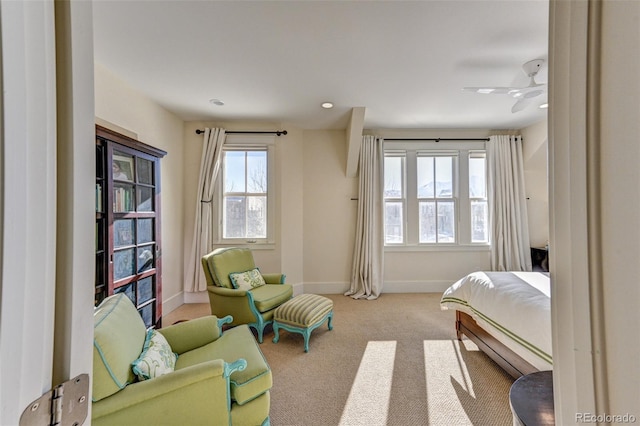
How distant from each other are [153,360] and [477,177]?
4.55 m

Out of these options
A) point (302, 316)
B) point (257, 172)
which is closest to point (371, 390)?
point (302, 316)

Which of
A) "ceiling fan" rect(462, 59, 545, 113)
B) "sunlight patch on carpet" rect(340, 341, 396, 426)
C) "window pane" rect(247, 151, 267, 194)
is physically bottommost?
"sunlight patch on carpet" rect(340, 341, 396, 426)

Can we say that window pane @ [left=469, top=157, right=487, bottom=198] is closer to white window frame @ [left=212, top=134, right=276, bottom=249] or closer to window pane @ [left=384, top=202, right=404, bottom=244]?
window pane @ [left=384, top=202, right=404, bottom=244]

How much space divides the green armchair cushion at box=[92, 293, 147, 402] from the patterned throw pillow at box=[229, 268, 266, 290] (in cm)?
134

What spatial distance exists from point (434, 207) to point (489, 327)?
240cm

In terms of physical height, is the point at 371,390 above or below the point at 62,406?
below

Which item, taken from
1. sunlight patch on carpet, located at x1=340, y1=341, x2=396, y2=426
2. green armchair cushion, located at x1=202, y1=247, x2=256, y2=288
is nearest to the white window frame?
green armchair cushion, located at x1=202, y1=247, x2=256, y2=288

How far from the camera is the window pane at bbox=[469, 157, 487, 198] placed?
162 inches

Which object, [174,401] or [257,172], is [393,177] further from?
[174,401]

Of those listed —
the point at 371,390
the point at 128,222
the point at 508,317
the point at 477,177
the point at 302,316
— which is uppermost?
the point at 477,177

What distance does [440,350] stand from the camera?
2.37 m

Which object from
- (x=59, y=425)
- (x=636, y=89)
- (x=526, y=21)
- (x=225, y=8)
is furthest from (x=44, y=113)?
(x=526, y=21)

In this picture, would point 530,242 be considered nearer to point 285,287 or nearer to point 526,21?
point 526,21

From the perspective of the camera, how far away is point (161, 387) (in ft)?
3.67
